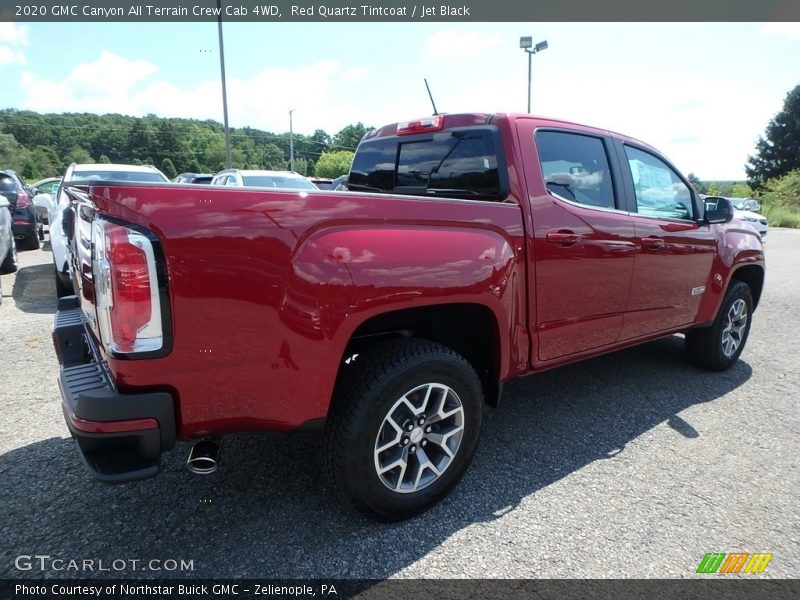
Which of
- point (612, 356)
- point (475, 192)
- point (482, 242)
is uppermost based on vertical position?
point (475, 192)

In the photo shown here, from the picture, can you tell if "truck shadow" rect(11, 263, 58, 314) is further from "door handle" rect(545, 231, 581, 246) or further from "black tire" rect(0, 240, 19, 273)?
"door handle" rect(545, 231, 581, 246)

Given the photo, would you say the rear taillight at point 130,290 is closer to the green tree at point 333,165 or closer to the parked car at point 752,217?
the parked car at point 752,217

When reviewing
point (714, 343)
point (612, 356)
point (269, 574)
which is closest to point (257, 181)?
point (612, 356)

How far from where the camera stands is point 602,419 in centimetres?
354

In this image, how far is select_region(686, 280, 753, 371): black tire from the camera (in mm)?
4363

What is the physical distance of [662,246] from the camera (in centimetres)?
357

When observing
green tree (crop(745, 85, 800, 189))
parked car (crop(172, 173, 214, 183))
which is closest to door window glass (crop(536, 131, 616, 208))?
parked car (crop(172, 173, 214, 183))

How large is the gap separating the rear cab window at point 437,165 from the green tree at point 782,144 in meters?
54.0

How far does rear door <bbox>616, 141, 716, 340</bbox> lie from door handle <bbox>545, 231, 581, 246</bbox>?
693 mm

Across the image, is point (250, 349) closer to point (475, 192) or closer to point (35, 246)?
point (475, 192)

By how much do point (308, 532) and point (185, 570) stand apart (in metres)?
0.52

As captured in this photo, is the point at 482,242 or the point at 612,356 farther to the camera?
the point at 612,356

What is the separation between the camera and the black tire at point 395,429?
2162 mm

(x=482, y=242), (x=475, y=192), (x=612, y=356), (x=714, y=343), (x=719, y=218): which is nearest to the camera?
(x=482, y=242)
